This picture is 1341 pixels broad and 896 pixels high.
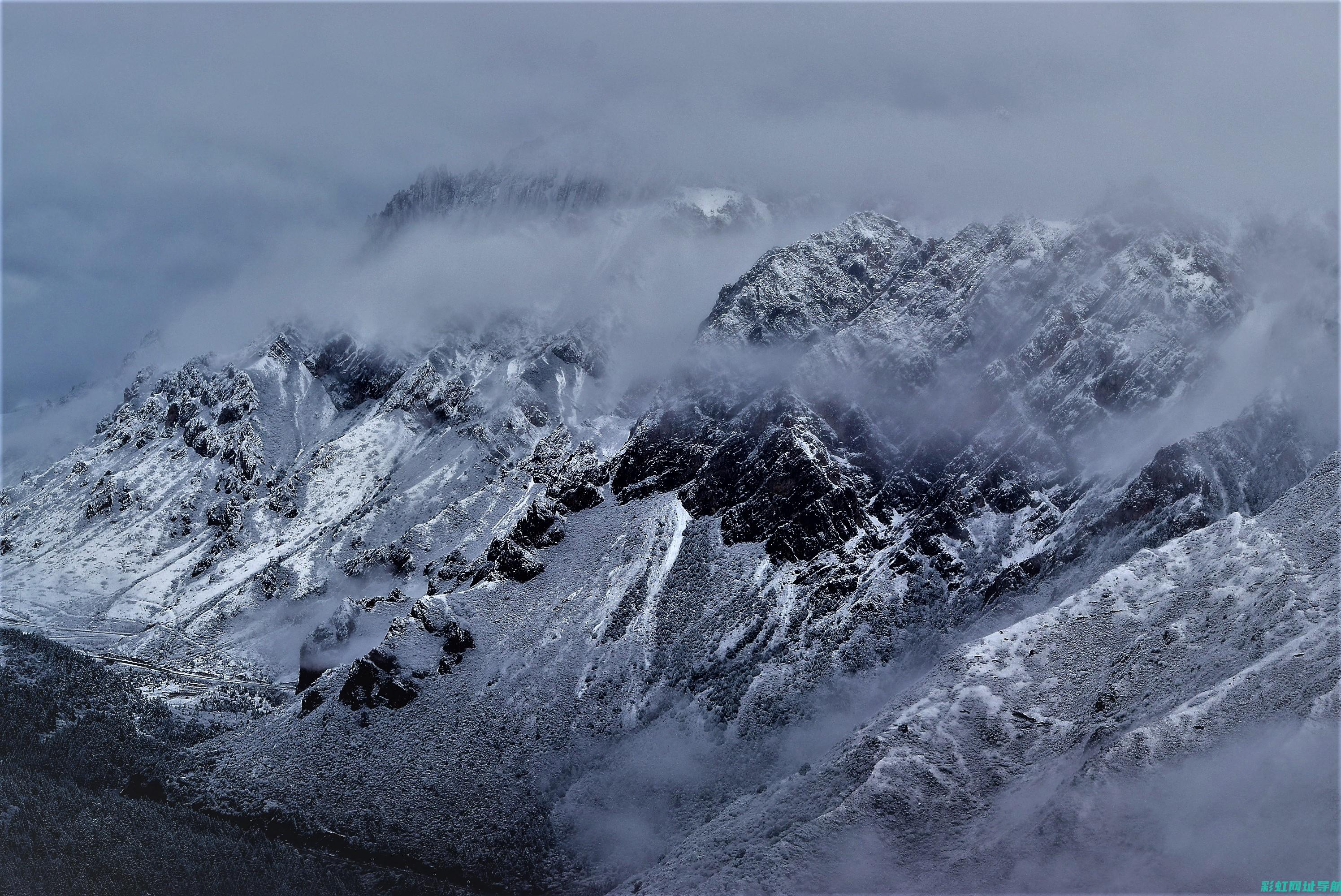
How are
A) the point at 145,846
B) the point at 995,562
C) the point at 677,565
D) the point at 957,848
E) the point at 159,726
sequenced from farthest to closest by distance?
1. the point at 159,726
2. the point at 677,565
3. the point at 995,562
4. the point at 145,846
5. the point at 957,848

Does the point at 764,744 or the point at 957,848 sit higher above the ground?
the point at 957,848

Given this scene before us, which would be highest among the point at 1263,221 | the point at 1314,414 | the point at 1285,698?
the point at 1263,221

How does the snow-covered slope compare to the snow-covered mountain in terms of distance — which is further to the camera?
the snow-covered mountain

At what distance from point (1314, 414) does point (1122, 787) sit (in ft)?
274

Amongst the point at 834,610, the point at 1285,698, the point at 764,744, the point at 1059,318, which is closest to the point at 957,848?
the point at 1285,698

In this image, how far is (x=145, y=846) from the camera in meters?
137

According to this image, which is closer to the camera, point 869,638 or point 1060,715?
point 1060,715

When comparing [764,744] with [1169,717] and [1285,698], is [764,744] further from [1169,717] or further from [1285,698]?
[1285,698]

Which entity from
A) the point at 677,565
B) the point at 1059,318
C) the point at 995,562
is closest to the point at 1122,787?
the point at 995,562

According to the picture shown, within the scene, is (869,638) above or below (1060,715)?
below

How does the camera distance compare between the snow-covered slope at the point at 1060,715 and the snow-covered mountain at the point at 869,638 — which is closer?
the snow-covered slope at the point at 1060,715

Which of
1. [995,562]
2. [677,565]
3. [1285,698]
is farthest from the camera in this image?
[677,565]

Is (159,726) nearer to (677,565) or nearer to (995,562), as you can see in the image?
(677,565)

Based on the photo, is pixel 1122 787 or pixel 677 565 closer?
pixel 1122 787
